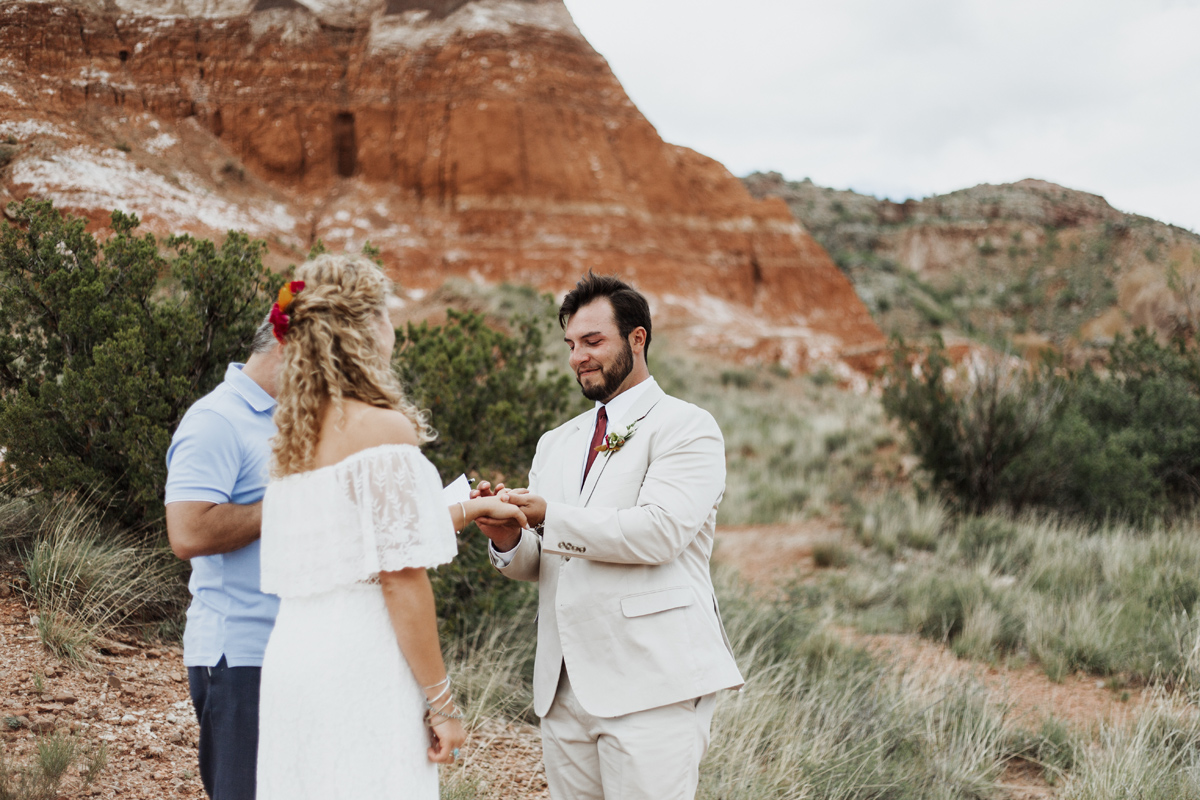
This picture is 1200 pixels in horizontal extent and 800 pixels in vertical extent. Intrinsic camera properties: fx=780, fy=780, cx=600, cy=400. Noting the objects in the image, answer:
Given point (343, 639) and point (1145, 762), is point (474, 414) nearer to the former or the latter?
point (343, 639)

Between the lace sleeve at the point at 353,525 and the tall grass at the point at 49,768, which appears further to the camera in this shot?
the tall grass at the point at 49,768

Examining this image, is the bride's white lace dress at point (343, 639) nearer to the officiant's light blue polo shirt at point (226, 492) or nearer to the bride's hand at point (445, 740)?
the bride's hand at point (445, 740)

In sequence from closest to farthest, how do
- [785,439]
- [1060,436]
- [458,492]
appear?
[458,492], [1060,436], [785,439]

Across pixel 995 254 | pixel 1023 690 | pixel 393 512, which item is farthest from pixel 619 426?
pixel 995 254

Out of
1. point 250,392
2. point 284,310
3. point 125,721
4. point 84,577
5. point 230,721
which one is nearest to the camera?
point 284,310

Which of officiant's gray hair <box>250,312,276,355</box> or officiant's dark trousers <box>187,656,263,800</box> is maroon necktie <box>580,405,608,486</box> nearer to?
officiant's gray hair <box>250,312,276,355</box>

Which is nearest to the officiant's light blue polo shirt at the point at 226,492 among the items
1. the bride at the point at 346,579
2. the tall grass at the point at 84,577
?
the bride at the point at 346,579

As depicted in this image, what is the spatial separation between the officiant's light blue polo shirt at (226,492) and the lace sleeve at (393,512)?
1.71 feet

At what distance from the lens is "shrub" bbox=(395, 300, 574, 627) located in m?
5.20

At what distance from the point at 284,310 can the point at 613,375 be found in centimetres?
109

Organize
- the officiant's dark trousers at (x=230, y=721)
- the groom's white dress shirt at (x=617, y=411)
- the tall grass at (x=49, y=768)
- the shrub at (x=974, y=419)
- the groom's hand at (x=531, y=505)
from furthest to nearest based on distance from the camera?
the shrub at (x=974, y=419), the tall grass at (x=49, y=768), the groom's white dress shirt at (x=617, y=411), the groom's hand at (x=531, y=505), the officiant's dark trousers at (x=230, y=721)

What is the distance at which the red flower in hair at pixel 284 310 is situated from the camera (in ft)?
6.81

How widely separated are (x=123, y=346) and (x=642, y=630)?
11.0ft

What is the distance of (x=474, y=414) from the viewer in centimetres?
600
